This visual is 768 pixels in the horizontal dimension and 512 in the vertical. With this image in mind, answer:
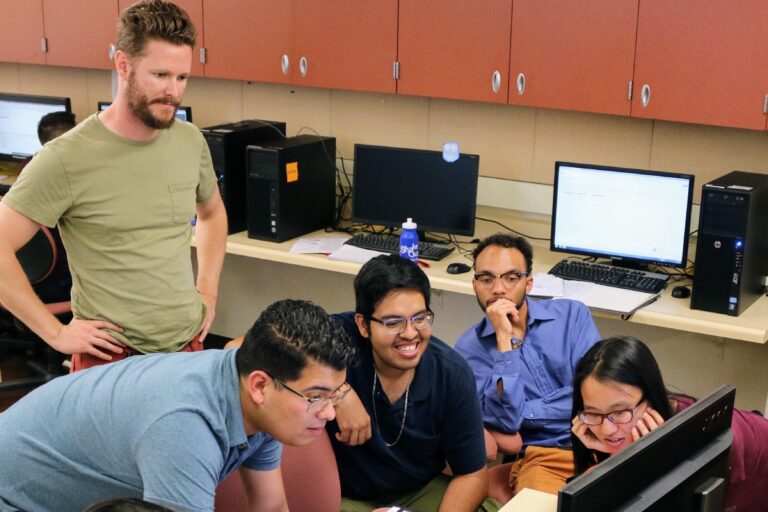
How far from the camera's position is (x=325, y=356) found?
181 centimetres

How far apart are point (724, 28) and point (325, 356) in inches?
Answer: 83.9

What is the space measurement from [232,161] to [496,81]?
3.73 ft

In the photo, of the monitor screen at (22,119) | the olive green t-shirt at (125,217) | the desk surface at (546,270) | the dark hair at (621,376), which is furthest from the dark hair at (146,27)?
the monitor screen at (22,119)

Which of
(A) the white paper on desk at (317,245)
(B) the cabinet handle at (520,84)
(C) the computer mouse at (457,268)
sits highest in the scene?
(B) the cabinet handle at (520,84)

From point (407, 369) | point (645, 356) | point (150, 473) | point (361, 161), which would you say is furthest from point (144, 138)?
point (361, 161)

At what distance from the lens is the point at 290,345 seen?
1.80 metres

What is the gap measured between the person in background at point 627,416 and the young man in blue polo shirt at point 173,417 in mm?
526

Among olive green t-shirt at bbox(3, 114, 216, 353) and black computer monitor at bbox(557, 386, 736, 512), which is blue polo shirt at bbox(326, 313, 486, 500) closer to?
olive green t-shirt at bbox(3, 114, 216, 353)

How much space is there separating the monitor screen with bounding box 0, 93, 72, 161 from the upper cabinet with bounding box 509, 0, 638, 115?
2.44 meters

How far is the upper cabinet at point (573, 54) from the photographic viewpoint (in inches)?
137

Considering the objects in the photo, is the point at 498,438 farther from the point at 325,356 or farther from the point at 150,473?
the point at 150,473

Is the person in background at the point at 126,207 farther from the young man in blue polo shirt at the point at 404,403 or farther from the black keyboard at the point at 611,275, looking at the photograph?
the black keyboard at the point at 611,275

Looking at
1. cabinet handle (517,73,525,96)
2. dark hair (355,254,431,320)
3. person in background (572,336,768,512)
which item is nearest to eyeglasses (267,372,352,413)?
person in background (572,336,768,512)

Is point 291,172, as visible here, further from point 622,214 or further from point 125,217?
point 125,217
